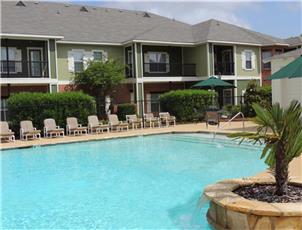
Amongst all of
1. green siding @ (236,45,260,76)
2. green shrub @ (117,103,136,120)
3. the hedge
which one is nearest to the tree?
green shrub @ (117,103,136,120)

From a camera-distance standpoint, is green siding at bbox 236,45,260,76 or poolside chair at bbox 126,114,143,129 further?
green siding at bbox 236,45,260,76

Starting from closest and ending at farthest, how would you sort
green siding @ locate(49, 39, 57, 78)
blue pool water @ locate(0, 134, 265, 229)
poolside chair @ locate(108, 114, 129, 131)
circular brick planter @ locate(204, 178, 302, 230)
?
circular brick planter @ locate(204, 178, 302, 230) → blue pool water @ locate(0, 134, 265, 229) → poolside chair @ locate(108, 114, 129, 131) → green siding @ locate(49, 39, 57, 78)

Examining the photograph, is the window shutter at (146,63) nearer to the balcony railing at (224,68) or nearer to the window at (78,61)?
the window at (78,61)

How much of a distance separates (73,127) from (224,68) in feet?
54.6

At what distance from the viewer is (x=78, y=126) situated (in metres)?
22.1

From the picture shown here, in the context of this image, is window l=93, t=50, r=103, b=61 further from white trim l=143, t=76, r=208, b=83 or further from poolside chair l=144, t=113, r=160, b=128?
poolside chair l=144, t=113, r=160, b=128

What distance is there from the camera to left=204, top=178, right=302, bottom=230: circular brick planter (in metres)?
5.49

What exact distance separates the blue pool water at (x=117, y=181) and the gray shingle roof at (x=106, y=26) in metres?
12.8

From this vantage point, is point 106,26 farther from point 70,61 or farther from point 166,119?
point 166,119

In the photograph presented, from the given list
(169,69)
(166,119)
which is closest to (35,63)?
(166,119)

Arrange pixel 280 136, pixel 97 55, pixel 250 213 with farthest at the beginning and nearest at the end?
pixel 97 55 → pixel 280 136 → pixel 250 213

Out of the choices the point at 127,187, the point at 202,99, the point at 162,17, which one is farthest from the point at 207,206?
the point at 162,17

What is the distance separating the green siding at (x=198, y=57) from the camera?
31.8m

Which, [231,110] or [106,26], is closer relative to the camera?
[231,110]
